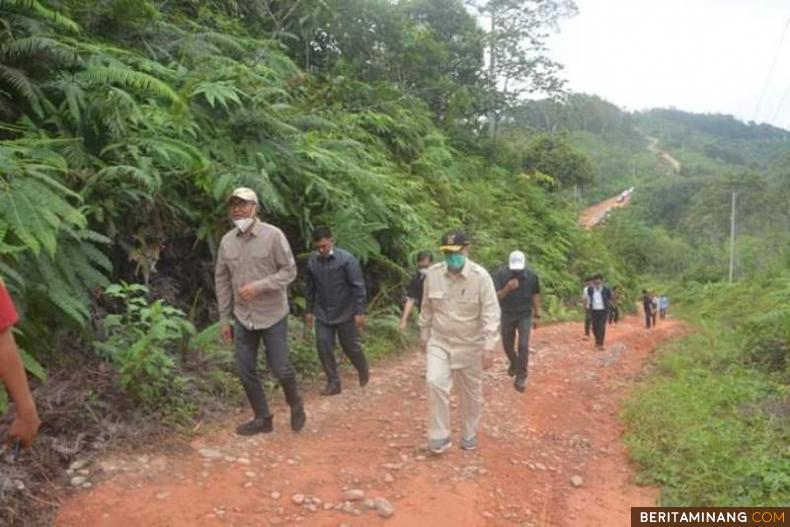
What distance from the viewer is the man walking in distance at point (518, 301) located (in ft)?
24.2

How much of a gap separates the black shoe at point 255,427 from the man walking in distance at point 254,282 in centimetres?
26

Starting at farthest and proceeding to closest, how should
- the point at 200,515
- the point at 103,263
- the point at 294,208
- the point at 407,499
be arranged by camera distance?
1. the point at 294,208
2. the point at 103,263
3. the point at 407,499
4. the point at 200,515

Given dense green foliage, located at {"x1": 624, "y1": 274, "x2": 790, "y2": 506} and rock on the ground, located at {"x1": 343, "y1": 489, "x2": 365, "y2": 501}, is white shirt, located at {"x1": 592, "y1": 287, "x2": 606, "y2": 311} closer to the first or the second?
dense green foliage, located at {"x1": 624, "y1": 274, "x2": 790, "y2": 506}

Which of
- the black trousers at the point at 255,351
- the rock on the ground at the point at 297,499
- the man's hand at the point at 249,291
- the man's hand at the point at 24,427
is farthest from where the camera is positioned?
the black trousers at the point at 255,351

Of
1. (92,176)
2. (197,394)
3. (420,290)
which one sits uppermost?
(92,176)

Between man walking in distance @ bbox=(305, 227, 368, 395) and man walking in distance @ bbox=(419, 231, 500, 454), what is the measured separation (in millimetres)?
1328

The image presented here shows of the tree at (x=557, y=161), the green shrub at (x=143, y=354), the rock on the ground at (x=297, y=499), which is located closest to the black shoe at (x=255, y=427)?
the green shrub at (x=143, y=354)

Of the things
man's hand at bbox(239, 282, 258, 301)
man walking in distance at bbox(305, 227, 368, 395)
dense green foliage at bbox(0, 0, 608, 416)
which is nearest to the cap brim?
man's hand at bbox(239, 282, 258, 301)

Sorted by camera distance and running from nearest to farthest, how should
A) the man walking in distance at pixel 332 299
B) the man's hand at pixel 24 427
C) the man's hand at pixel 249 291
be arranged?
1. the man's hand at pixel 24 427
2. the man's hand at pixel 249 291
3. the man walking in distance at pixel 332 299

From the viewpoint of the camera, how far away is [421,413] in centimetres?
611

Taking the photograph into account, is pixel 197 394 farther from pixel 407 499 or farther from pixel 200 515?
pixel 407 499

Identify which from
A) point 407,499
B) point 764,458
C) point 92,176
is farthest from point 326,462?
point 764,458

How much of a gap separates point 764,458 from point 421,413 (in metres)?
2.87

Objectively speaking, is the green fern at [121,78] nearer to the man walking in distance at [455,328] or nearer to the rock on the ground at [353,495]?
the man walking in distance at [455,328]
